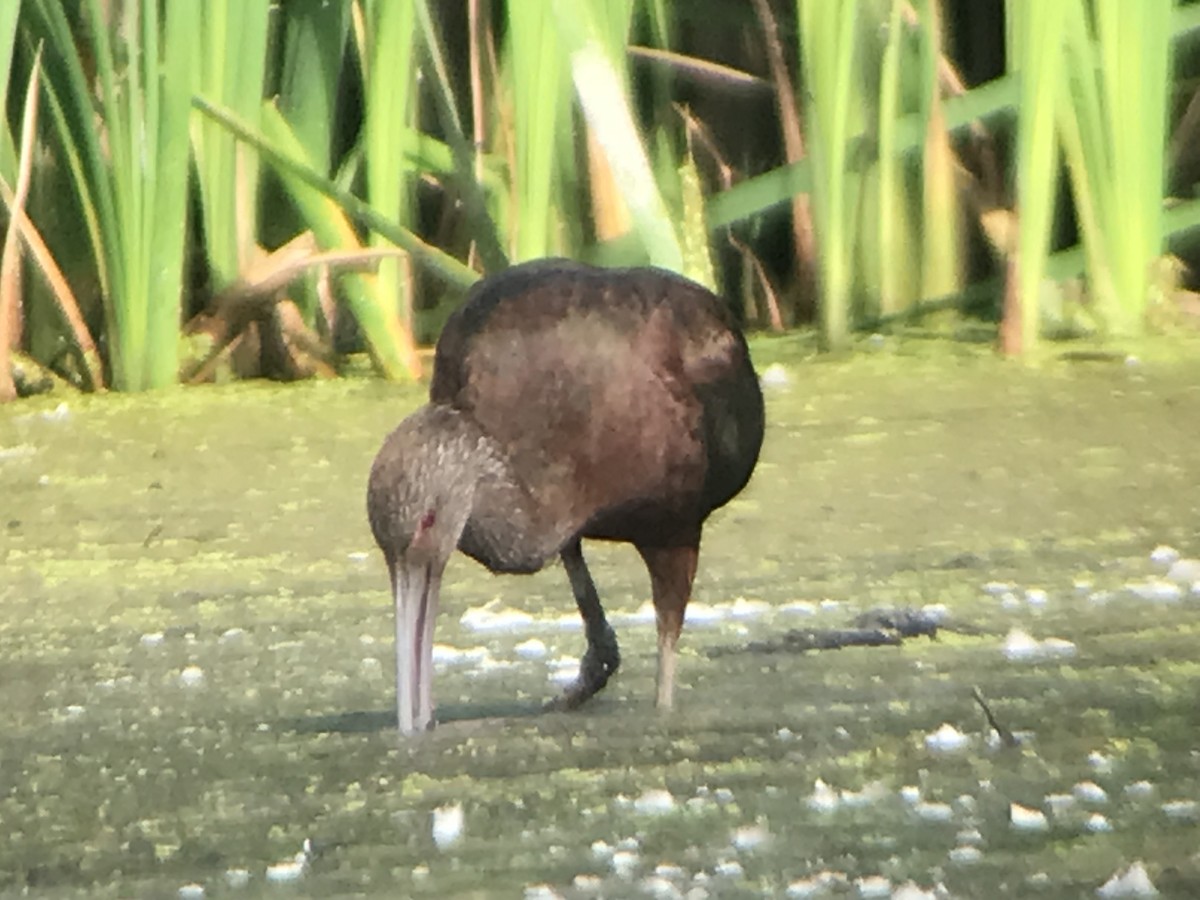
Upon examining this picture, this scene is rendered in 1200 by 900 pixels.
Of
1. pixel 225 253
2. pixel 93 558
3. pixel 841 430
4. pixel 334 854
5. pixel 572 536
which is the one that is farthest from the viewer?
pixel 225 253

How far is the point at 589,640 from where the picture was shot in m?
2.35

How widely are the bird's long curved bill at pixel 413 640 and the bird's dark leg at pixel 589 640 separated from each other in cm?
15

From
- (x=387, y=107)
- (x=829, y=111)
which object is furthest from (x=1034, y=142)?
(x=387, y=107)

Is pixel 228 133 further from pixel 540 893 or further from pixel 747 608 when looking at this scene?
pixel 540 893

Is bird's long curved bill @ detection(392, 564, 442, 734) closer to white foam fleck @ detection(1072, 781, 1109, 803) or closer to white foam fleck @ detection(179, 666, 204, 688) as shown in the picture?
white foam fleck @ detection(179, 666, 204, 688)

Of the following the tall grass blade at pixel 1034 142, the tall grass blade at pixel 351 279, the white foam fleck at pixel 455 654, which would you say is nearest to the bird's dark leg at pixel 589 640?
the white foam fleck at pixel 455 654

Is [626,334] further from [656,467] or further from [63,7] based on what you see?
[63,7]

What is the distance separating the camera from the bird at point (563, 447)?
2.11 meters

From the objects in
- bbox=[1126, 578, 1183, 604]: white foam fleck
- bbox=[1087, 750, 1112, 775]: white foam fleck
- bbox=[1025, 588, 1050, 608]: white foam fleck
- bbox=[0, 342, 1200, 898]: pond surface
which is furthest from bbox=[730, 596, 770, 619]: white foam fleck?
bbox=[1087, 750, 1112, 775]: white foam fleck

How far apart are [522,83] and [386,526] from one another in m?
1.59

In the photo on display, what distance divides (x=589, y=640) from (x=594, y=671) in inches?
2.3

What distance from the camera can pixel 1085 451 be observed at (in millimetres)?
3277

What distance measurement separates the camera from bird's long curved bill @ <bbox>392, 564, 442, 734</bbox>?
2104mm

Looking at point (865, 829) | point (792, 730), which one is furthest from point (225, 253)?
point (865, 829)
